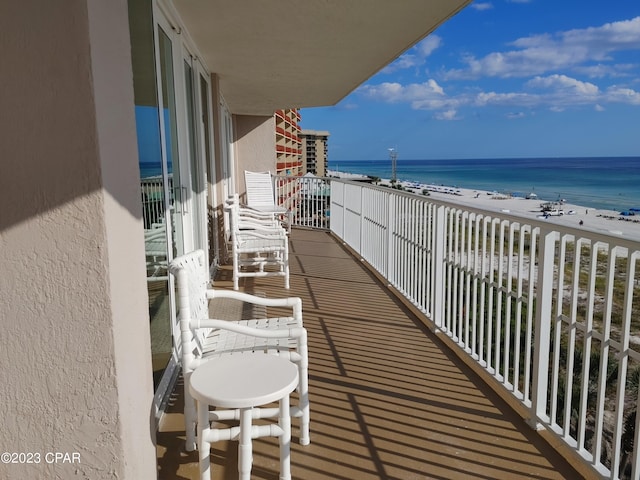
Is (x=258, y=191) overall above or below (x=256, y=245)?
above

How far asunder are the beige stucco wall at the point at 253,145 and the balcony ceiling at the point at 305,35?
13.4ft

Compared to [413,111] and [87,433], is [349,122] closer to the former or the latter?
[413,111]

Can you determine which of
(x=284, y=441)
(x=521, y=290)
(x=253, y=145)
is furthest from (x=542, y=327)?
(x=253, y=145)

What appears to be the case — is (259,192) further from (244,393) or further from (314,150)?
(314,150)

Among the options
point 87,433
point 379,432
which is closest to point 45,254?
point 87,433

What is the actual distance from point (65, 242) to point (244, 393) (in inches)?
29.1

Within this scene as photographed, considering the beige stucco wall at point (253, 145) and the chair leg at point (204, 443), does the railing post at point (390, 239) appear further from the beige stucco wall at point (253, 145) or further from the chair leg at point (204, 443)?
the beige stucco wall at point (253, 145)

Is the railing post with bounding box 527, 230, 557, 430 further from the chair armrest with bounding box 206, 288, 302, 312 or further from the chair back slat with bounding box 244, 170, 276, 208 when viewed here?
the chair back slat with bounding box 244, 170, 276, 208

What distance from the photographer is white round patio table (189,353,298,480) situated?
162cm

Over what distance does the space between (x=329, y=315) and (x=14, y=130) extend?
3.08 m

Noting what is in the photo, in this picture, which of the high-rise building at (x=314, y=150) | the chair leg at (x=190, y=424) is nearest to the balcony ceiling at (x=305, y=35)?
the chair leg at (x=190, y=424)

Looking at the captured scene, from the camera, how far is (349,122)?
100m

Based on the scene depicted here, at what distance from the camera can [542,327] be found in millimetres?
2268

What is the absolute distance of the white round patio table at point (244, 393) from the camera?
162cm
